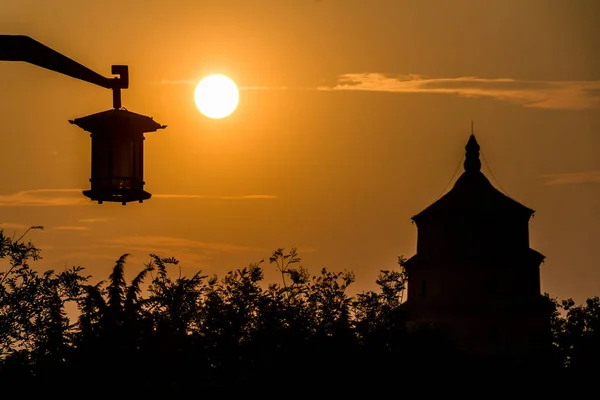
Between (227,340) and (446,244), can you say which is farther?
(446,244)

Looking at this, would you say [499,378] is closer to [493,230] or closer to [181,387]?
[181,387]

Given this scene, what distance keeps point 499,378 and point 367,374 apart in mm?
4732

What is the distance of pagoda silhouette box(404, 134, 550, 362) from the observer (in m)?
74.6

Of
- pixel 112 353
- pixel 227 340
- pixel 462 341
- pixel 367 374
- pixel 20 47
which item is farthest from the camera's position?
pixel 462 341

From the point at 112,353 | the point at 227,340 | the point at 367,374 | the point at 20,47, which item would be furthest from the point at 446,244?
the point at 20,47

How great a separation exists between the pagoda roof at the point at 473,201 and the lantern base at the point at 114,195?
65840mm

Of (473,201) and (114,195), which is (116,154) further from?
(473,201)

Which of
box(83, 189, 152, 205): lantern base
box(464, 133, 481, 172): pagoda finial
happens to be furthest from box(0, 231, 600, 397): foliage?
box(464, 133, 481, 172): pagoda finial

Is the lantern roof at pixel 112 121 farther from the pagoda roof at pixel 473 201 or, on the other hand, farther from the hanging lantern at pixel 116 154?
the pagoda roof at pixel 473 201

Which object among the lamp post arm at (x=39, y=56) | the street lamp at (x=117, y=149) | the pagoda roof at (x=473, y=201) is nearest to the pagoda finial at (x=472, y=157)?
the pagoda roof at (x=473, y=201)

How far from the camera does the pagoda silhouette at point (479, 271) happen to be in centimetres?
7456

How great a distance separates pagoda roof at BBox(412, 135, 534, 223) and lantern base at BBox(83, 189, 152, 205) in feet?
216

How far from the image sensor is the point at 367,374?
34281mm

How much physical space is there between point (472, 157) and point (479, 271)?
8732 millimetres
